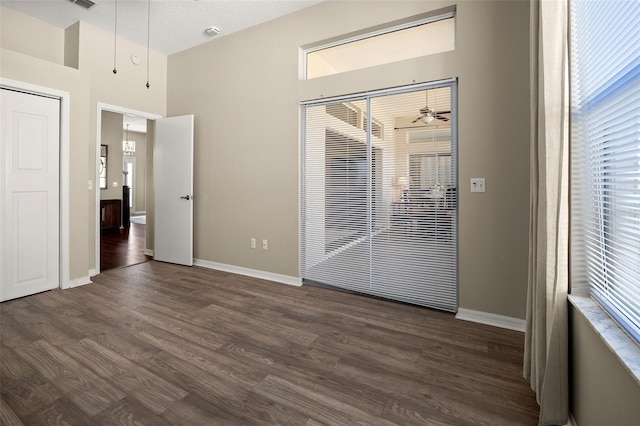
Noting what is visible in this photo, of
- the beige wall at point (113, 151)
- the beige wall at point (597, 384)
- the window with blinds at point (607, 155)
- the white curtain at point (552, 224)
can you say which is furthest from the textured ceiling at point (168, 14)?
the beige wall at point (113, 151)

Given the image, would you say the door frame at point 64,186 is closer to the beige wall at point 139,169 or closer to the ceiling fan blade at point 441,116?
the ceiling fan blade at point 441,116

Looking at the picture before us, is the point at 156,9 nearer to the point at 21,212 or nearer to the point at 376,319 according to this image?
the point at 21,212

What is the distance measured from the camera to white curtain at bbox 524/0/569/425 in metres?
1.38

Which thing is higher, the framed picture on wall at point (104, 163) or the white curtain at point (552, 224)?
the framed picture on wall at point (104, 163)

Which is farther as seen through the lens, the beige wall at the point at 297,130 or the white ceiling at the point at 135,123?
the white ceiling at the point at 135,123

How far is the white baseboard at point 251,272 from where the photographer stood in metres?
3.58

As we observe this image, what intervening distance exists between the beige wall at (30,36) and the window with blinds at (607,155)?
506cm

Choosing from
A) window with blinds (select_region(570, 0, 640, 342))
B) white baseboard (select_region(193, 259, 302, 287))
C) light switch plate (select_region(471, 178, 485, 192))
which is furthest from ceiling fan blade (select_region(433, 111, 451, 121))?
white baseboard (select_region(193, 259, 302, 287))

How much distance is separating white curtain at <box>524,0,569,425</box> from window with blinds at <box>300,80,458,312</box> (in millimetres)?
1157

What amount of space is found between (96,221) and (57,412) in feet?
9.64

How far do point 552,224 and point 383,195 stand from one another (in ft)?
5.46

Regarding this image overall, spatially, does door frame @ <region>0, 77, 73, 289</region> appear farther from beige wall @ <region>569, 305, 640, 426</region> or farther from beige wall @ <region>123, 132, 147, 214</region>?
beige wall @ <region>123, 132, 147, 214</region>

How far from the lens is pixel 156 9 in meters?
3.40

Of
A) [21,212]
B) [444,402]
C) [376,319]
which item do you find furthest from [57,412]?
[21,212]
